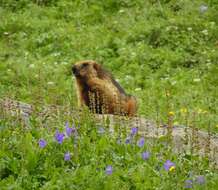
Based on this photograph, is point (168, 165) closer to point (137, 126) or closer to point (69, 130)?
point (137, 126)

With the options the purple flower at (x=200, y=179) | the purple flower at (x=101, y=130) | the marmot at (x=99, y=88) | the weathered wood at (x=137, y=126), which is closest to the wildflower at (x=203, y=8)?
the marmot at (x=99, y=88)

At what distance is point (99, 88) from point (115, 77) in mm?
3436

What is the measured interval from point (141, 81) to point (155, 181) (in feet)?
21.8

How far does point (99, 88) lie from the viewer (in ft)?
27.6

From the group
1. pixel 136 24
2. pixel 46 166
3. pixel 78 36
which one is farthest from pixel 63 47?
pixel 46 166

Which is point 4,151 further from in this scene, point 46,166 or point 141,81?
point 141,81

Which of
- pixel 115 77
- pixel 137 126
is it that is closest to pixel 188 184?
pixel 137 126

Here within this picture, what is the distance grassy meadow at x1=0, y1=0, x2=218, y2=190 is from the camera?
5.11m

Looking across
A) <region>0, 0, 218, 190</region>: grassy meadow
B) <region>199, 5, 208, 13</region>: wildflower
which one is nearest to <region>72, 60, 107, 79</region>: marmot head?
<region>0, 0, 218, 190</region>: grassy meadow

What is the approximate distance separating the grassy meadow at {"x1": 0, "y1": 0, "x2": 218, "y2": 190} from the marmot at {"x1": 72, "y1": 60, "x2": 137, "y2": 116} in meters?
0.47

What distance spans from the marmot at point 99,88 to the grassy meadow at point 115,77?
18.6 inches

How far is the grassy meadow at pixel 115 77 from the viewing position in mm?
5113

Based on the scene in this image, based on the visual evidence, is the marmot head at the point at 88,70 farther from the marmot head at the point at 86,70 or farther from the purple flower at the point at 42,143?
the purple flower at the point at 42,143

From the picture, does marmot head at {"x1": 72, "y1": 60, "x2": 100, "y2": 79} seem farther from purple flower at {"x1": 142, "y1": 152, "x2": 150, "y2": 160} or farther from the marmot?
purple flower at {"x1": 142, "y1": 152, "x2": 150, "y2": 160}
